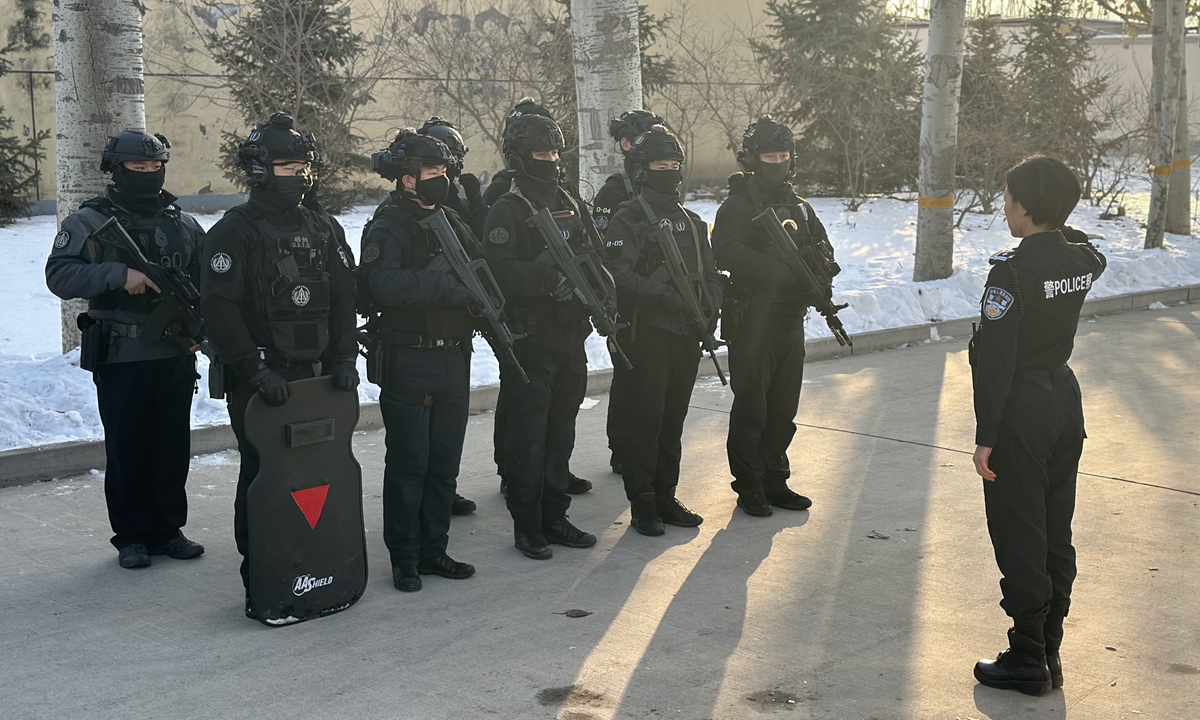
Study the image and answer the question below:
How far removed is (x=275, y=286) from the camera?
15.6 ft

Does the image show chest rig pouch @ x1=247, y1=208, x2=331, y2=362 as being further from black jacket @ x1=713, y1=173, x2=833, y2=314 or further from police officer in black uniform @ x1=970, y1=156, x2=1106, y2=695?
police officer in black uniform @ x1=970, y1=156, x2=1106, y2=695

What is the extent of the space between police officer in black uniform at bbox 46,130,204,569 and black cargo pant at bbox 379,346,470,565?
1.03m

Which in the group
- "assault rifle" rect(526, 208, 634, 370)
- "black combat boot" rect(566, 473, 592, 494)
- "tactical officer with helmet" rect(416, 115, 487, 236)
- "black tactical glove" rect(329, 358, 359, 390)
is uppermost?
"tactical officer with helmet" rect(416, 115, 487, 236)

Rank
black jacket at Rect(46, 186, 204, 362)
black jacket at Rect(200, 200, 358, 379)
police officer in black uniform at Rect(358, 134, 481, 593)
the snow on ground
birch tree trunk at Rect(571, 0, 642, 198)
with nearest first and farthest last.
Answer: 1. black jacket at Rect(200, 200, 358, 379)
2. police officer in black uniform at Rect(358, 134, 481, 593)
3. black jacket at Rect(46, 186, 204, 362)
4. the snow on ground
5. birch tree trunk at Rect(571, 0, 642, 198)

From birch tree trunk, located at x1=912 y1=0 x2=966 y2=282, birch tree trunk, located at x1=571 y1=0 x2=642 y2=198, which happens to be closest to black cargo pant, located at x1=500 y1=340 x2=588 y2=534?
birch tree trunk, located at x1=571 y1=0 x2=642 y2=198

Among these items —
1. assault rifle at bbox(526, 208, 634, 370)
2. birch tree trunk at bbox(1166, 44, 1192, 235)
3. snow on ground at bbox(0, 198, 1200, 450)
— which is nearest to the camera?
assault rifle at bbox(526, 208, 634, 370)

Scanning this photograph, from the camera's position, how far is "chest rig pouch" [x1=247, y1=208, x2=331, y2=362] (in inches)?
187

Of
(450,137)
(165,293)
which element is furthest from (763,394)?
(165,293)

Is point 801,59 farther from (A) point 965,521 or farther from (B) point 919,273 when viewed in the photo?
(A) point 965,521

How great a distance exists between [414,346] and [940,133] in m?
9.28

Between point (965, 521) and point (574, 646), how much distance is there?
8.26 ft

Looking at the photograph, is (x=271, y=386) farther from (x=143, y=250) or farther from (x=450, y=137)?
(x=450, y=137)

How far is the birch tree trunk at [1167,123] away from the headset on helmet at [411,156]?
47.3ft

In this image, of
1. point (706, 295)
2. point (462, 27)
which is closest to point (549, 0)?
point (462, 27)
